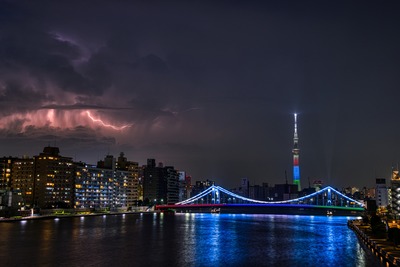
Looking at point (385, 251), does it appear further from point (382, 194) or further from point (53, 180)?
point (53, 180)

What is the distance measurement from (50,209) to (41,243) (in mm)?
80538

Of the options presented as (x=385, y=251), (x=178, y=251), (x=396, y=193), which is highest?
(x=396, y=193)

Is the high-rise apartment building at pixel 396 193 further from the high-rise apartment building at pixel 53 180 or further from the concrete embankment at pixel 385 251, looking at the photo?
the high-rise apartment building at pixel 53 180


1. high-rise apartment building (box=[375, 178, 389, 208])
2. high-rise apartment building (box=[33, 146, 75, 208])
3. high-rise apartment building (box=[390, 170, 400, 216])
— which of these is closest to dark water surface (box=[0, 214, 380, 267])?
high-rise apartment building (box=[390, 170, 400, 216])

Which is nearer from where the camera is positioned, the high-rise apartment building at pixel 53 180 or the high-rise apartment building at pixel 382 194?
the high-rise apartment building at pixel 53 180

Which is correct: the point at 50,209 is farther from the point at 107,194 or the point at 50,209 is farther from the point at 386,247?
the point at 386,247

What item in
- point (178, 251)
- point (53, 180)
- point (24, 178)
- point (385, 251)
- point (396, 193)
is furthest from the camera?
point (53, 180)

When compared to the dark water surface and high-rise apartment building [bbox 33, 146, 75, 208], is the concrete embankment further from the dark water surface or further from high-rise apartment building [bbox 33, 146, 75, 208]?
high-rise apartment building [bbox 33, 146, 75, 208]

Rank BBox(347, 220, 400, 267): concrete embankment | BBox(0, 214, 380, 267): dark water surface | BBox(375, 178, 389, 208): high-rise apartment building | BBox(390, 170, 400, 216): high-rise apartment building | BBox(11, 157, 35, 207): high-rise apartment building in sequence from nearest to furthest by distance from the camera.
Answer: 1. BBox(347, 220, 400, 267): concrete embankment
2. BBox(0, 214, 380, 267): dark water surface
3. BBox(390, 170, 400, 216): high-rise apartment building
4. BBox(11, 157, 35, 207): high-rise apartment building
5. BBox(375, 178, 389, 208): high-rise apartment building

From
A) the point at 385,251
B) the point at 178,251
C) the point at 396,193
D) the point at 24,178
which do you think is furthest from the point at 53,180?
the point at 385,251

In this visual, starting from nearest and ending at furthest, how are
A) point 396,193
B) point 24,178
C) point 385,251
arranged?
1. point 385,251
2. point 396,193
3. point 24,178

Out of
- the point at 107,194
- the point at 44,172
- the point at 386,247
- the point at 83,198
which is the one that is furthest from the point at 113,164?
the point at 386,247

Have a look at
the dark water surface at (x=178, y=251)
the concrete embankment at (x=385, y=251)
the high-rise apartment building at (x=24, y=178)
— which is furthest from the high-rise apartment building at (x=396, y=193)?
the high-rise apartment building at (x=24, y=178)

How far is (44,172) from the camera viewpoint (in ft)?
473
